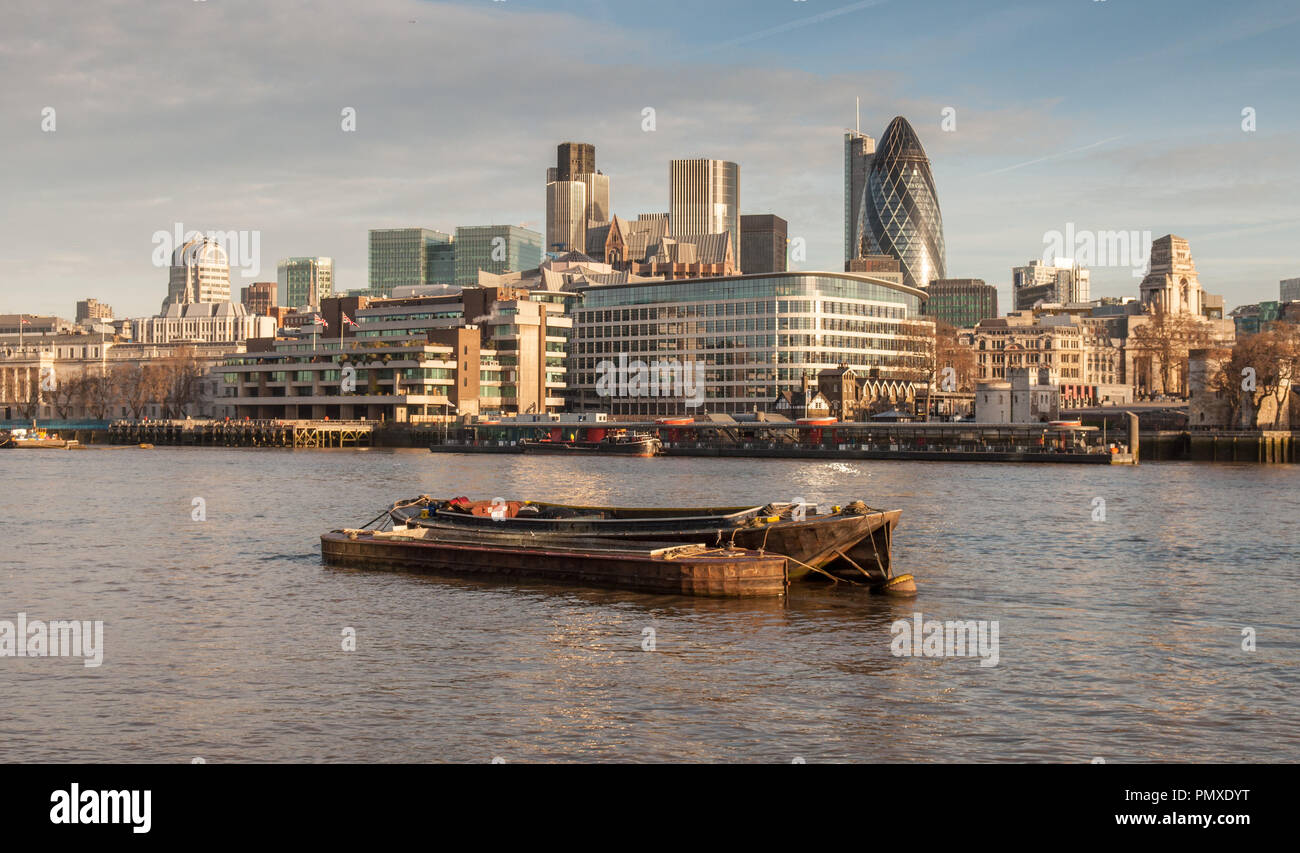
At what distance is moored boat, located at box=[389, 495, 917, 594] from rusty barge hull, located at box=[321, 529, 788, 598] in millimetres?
1150

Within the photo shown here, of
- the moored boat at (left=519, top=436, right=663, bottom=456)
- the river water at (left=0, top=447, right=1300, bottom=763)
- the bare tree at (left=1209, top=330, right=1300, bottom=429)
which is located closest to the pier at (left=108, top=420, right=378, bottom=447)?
the moored boat at (left=519, top=436, right=663, bottom=456)

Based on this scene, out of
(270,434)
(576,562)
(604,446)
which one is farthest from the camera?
(270,434)

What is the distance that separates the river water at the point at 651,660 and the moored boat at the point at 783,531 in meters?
1.85

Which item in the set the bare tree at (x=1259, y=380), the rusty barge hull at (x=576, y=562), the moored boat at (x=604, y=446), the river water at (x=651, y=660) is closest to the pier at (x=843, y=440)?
the moored boat at (x=604, y=446)

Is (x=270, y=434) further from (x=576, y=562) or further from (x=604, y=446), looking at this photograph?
(x=576, y=562)

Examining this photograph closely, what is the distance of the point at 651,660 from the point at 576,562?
12.6m

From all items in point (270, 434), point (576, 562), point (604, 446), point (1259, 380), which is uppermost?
point (1259, 380)

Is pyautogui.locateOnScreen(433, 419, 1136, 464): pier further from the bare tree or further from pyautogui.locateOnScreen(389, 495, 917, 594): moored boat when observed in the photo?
pyautogui.locateOnScreen(389, 495, 917, 594): moored boat

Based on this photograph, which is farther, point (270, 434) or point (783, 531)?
point (270, 434)

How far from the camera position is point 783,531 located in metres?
39.4

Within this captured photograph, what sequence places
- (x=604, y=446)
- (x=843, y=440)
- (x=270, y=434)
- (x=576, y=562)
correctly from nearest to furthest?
(x=576, y=562)
(x=843, y=440)
(x=604, y=446)
(x=270, y=434)

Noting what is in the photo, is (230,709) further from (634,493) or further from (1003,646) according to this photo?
(634,493)

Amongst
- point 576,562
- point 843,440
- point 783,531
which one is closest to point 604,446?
point 843,440

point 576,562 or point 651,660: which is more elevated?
point 576,562
